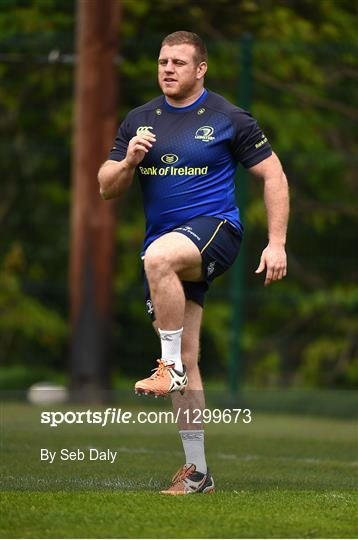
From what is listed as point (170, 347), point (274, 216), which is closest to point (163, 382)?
point (170, 347)

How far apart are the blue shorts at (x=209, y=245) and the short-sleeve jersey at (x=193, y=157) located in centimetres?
6

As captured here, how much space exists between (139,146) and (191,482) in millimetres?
1506

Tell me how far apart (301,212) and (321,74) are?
210 cm

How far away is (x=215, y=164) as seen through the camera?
634cm

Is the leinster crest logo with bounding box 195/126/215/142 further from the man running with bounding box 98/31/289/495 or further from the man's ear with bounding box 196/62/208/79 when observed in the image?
the man's ear with bounding box 196/62/208/79

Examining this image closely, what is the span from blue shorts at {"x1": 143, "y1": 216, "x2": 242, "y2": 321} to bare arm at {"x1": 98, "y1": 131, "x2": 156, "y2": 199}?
0.32 meters

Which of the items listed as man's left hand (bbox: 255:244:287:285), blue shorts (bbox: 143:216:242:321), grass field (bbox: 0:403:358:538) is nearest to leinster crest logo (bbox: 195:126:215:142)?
blue shorts (bbox: 143:216:242:321)

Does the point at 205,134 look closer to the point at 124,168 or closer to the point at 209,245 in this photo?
the point at 124,168

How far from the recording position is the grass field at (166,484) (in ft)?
17.0

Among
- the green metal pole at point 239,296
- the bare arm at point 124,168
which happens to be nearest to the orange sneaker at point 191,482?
the bare arm at point 124,168

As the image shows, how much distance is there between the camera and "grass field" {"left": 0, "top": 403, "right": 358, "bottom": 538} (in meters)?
5.20

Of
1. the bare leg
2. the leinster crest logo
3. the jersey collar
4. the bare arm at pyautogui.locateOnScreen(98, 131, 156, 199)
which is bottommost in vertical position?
the bare leg

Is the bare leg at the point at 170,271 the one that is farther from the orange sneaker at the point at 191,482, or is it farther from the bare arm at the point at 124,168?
the orange sneaker at the point at 191,482

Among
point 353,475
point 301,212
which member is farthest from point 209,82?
point 353,475
